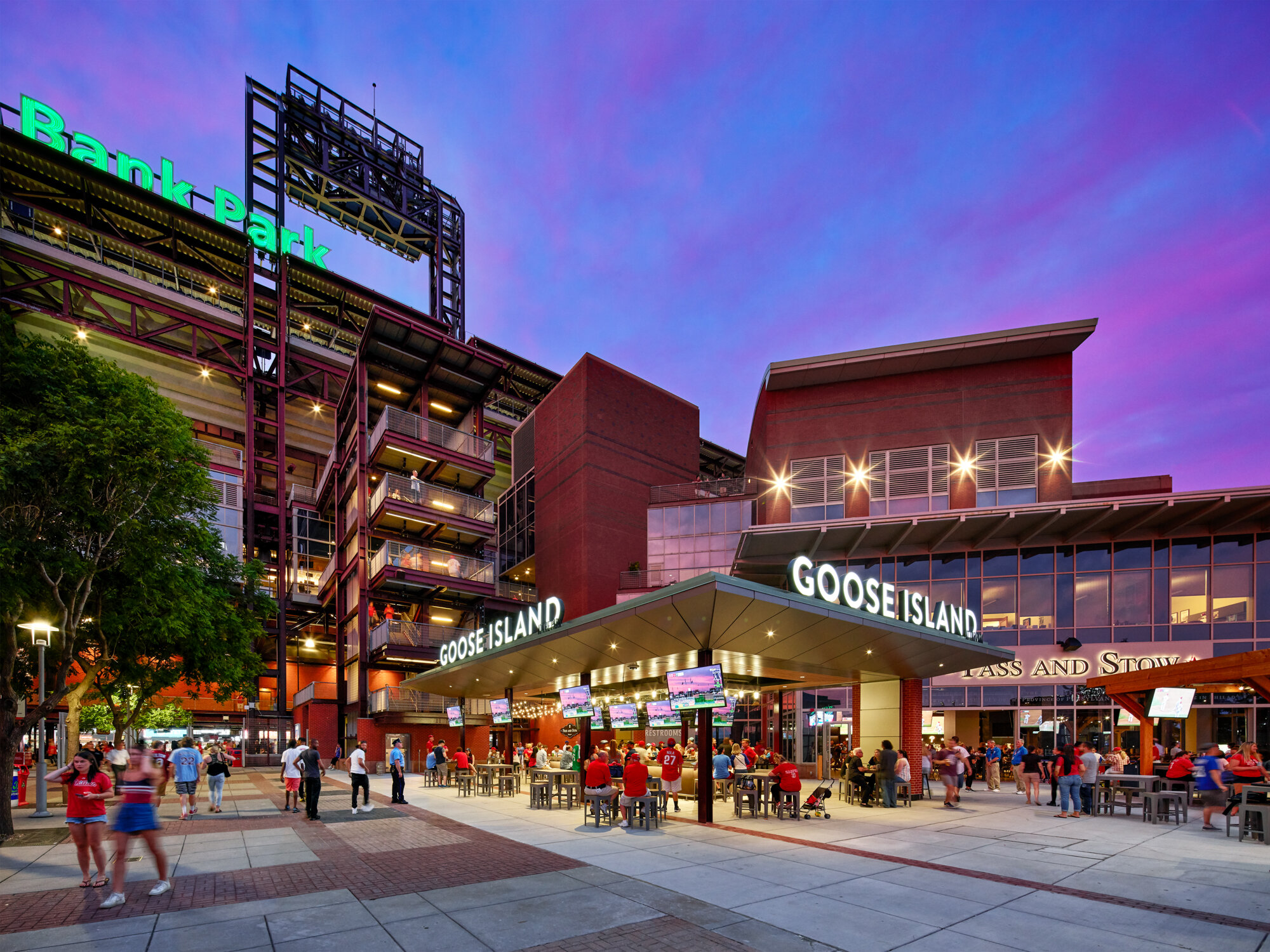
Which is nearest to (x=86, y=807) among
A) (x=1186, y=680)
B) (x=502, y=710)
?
(x=502, y=710)

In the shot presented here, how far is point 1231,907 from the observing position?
28.1 ft

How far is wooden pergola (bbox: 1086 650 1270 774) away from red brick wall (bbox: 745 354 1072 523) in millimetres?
7850

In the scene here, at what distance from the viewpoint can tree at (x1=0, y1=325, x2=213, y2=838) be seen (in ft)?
50.6

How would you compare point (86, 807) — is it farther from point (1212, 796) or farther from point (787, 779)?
point (1212, 796)

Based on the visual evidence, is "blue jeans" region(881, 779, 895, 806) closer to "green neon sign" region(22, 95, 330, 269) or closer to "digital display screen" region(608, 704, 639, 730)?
"digital display screen" region(608, 704, 639, 730)

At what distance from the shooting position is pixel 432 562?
40.1 metres

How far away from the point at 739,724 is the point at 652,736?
598 cm

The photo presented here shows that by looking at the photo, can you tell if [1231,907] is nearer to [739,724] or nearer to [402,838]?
[402,838]

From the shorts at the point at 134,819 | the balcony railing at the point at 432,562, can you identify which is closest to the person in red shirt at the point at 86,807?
the shorts at the point at 134,819

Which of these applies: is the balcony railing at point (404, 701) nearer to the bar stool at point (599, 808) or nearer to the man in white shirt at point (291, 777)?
the man in white shirt at point (291, 777)

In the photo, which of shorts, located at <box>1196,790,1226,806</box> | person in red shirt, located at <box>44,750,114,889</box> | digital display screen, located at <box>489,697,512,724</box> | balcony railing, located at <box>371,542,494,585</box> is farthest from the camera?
balcony railing, located at <box>371,542,494,585</box>

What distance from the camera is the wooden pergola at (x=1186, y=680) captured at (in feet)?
53.4

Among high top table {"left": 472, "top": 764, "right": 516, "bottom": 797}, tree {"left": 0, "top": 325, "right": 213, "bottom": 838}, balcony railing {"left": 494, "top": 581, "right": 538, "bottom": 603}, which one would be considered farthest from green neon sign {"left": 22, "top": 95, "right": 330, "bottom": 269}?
high top table {"left": 472, "top": 764, "right": 516, "bottom": 797}

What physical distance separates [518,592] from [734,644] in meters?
32.0
